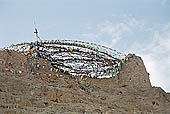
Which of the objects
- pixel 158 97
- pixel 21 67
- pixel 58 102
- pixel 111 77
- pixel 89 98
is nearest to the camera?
pixel 58 102

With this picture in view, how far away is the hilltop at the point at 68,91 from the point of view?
1002cm

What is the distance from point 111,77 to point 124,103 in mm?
5411

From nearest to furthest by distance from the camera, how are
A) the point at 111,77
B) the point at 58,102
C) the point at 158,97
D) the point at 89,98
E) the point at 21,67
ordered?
the point at 58,102 → the point at 89,98 → the point at 158,97 → the point at 21,67 → the point at 111,77

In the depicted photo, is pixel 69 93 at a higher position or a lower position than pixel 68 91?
lower

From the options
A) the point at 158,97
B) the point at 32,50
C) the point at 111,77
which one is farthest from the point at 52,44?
the point at 158,97

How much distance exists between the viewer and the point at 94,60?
61.9 ft

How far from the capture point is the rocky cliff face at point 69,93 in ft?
32.8

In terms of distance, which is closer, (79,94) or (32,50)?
(79,94)

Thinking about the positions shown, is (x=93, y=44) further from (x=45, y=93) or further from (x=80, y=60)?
(x=45, y=93)

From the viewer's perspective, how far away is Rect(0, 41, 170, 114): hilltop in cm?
1002

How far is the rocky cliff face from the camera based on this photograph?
32.8 ft

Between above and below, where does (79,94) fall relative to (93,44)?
below

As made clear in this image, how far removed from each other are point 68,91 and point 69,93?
1.38 feet

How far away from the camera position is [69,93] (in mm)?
11938
